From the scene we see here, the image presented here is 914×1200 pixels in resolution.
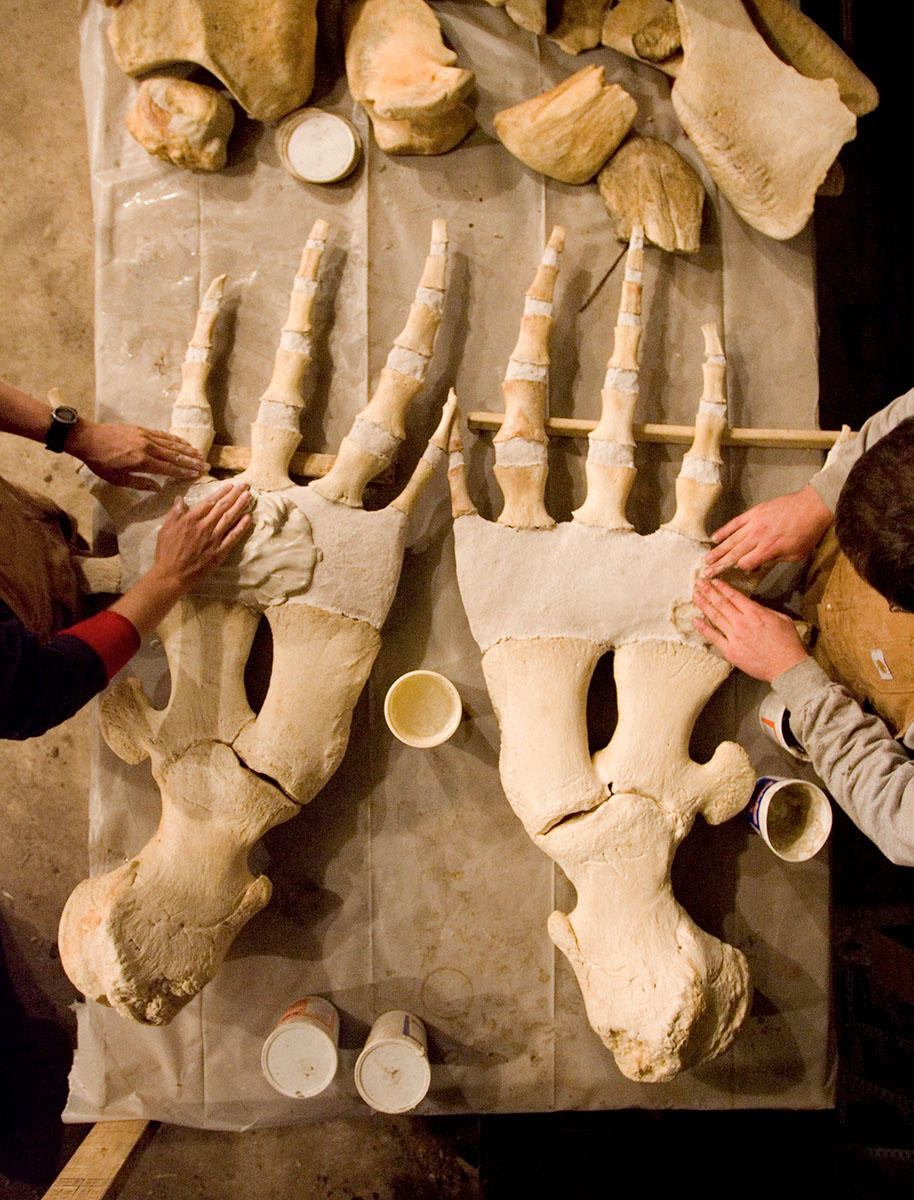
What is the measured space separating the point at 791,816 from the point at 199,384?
193 centimetres

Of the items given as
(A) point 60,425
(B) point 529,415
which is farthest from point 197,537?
(B) point 529,415

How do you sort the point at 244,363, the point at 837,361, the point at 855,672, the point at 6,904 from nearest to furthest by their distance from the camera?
the point at 855,672 → the point at 244,363 → the point at 6,904 → the point at 837,361

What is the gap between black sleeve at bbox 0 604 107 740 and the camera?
52.9 inches

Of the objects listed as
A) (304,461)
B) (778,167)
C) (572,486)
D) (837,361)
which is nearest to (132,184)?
(304,461)

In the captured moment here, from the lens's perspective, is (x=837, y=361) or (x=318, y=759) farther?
(x=837, y=361)

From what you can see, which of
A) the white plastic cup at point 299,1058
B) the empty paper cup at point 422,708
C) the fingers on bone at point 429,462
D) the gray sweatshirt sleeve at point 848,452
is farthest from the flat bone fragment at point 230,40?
the white plastic cup at point 299,1058

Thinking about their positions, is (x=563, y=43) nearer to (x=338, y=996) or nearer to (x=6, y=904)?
(x=338, y=996)

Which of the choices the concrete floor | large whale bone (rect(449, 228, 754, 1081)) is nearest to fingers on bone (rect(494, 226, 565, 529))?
large whale bone (rect(449, 228, 754, 1081))

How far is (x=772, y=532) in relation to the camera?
6.11 feet

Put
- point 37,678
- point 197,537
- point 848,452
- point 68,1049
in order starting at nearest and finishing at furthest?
point 37,678 < point 197,537 < point 848,452 < point 68,1049

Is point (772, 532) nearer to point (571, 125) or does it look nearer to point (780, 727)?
point (780, 727)

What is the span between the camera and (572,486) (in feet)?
6.80

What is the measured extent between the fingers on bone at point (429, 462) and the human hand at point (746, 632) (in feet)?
2.43

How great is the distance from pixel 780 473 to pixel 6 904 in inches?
111
